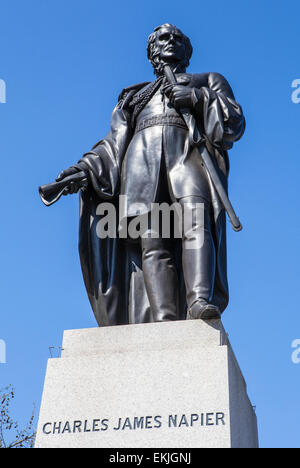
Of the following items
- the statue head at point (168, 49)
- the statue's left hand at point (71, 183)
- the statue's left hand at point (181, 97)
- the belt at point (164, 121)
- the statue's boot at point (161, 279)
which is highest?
the statue head at point (168, 49)

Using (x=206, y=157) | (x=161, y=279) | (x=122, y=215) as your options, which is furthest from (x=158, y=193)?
(x=161, y=279)

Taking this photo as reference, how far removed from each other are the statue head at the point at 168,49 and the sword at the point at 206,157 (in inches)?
11.1

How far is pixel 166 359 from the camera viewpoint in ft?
19.8

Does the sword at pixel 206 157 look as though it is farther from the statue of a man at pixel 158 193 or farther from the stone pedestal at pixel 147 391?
the stone pedestal at pixel 147 391

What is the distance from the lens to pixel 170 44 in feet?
28.1

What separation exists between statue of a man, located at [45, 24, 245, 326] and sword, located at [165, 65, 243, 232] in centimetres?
6

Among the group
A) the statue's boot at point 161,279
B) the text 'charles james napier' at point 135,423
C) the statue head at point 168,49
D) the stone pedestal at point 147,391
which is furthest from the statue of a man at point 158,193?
the text 'charles james napier' at point 135,423

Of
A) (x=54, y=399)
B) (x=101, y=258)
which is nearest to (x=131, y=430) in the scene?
(x=54, y=399)

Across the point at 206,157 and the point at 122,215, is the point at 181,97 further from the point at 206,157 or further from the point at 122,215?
the point at 122,215

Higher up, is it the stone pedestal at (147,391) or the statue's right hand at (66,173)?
the statue's right hand at (66,173)

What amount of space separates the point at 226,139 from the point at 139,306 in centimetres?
200

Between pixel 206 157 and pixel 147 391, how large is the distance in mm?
2727

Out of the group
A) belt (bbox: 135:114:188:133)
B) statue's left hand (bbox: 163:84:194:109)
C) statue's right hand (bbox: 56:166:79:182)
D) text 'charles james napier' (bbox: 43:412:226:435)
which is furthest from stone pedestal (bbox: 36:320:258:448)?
statue's left hand (bbox: 163:84:194:109)

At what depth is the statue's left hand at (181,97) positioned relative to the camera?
7.82 metres
